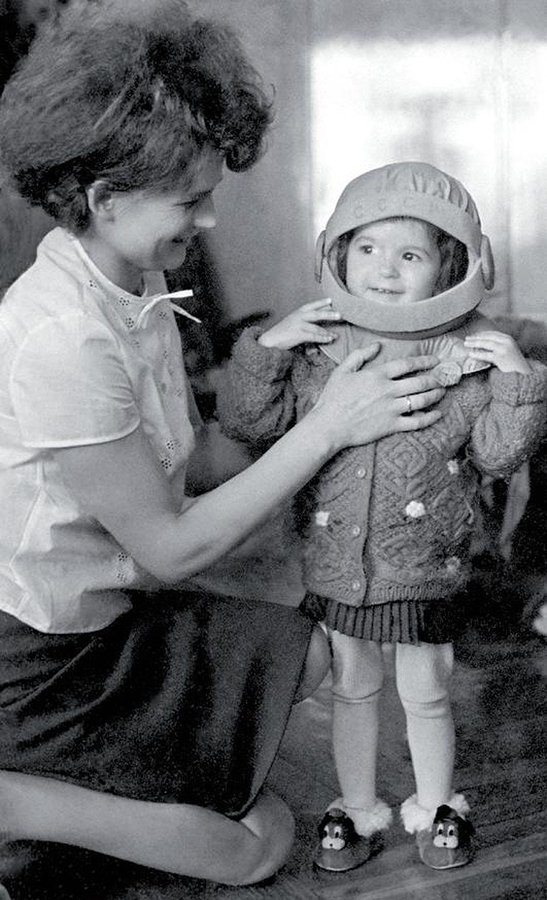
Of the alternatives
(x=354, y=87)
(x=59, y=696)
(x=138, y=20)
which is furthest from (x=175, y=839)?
(x=354, y=87)

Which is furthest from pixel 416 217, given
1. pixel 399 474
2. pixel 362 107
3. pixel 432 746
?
pixel 362 107

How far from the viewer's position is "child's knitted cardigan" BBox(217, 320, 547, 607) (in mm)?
1496

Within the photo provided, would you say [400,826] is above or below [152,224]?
below

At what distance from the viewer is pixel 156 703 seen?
4.95ft

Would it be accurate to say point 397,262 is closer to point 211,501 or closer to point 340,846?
point 211,501

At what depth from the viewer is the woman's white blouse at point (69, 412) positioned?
136 cm

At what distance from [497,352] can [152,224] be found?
1.50ft

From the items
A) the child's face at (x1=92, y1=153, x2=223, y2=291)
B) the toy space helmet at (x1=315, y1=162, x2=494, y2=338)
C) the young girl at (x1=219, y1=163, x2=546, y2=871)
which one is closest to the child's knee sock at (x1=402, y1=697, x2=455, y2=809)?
the young girl at (x1=219, y1=163, x2=546, y2=871)

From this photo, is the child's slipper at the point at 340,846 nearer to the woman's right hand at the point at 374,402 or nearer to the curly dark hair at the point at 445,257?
the woman's right hand at the point at 374,402

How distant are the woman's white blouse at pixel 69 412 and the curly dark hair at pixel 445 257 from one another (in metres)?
0.24

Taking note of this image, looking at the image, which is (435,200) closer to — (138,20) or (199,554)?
(138,20)

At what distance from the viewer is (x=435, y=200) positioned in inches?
57.7

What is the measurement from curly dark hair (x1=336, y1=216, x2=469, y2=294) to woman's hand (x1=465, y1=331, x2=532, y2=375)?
8 cm

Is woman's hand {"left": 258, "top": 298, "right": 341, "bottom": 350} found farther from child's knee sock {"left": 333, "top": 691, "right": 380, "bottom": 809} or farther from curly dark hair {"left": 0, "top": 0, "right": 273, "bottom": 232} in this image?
child's knee sock {"left": 333, "top": 691, "right": 380, "bottom": 809}
